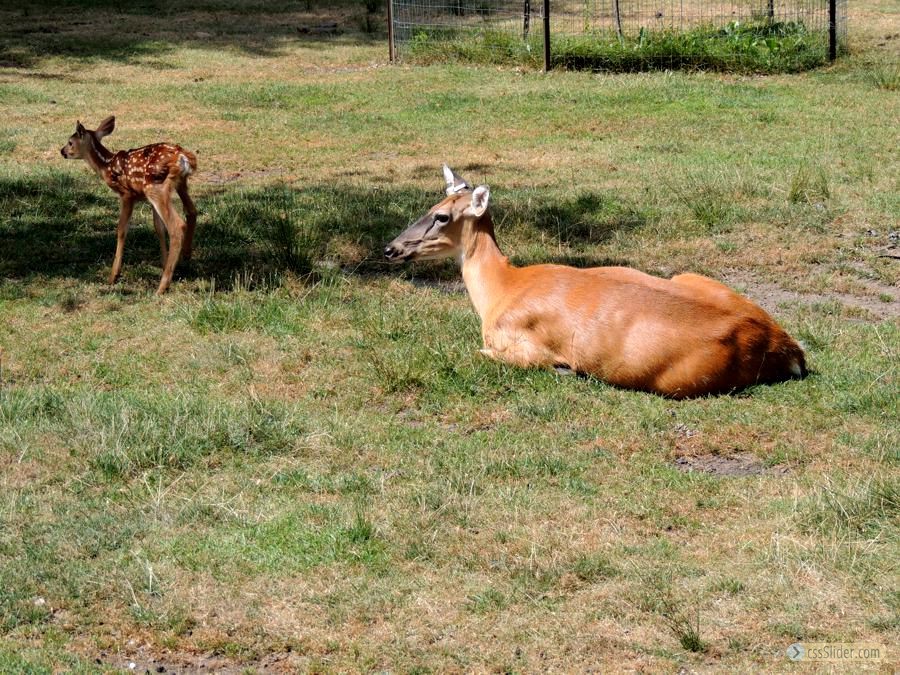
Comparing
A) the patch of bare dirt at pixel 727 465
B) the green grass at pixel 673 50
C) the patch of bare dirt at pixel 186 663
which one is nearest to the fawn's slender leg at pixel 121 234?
the patch of bare dirt at pixel 727 465

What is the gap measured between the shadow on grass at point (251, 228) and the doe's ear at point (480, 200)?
1.71m

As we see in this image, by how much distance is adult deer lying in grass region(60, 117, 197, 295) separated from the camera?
8781 millimetres

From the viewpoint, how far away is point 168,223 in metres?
8.76

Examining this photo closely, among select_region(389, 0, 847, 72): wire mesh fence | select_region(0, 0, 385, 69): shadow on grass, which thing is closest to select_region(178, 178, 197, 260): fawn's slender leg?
select_region(389, 0, 847, 72): wire mesh fence

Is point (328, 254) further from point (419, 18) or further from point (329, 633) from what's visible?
point (419, 18)

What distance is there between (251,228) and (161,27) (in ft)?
43.4

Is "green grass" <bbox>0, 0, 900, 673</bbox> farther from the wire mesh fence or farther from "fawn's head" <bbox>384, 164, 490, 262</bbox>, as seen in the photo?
the wire mesh fence

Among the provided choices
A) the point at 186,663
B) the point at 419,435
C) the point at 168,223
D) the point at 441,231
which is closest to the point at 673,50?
the point at 168,223

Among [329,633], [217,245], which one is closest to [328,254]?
[217,245]

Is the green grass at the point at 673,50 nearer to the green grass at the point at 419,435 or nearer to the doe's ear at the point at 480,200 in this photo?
the green grass at the point at 419,435

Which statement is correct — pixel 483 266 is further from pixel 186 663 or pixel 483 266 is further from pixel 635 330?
pixel 186 663

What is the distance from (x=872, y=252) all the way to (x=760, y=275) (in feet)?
3.24

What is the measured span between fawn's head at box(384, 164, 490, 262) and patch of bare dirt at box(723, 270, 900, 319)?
2115 millimetres

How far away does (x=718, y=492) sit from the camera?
550 centimetres
